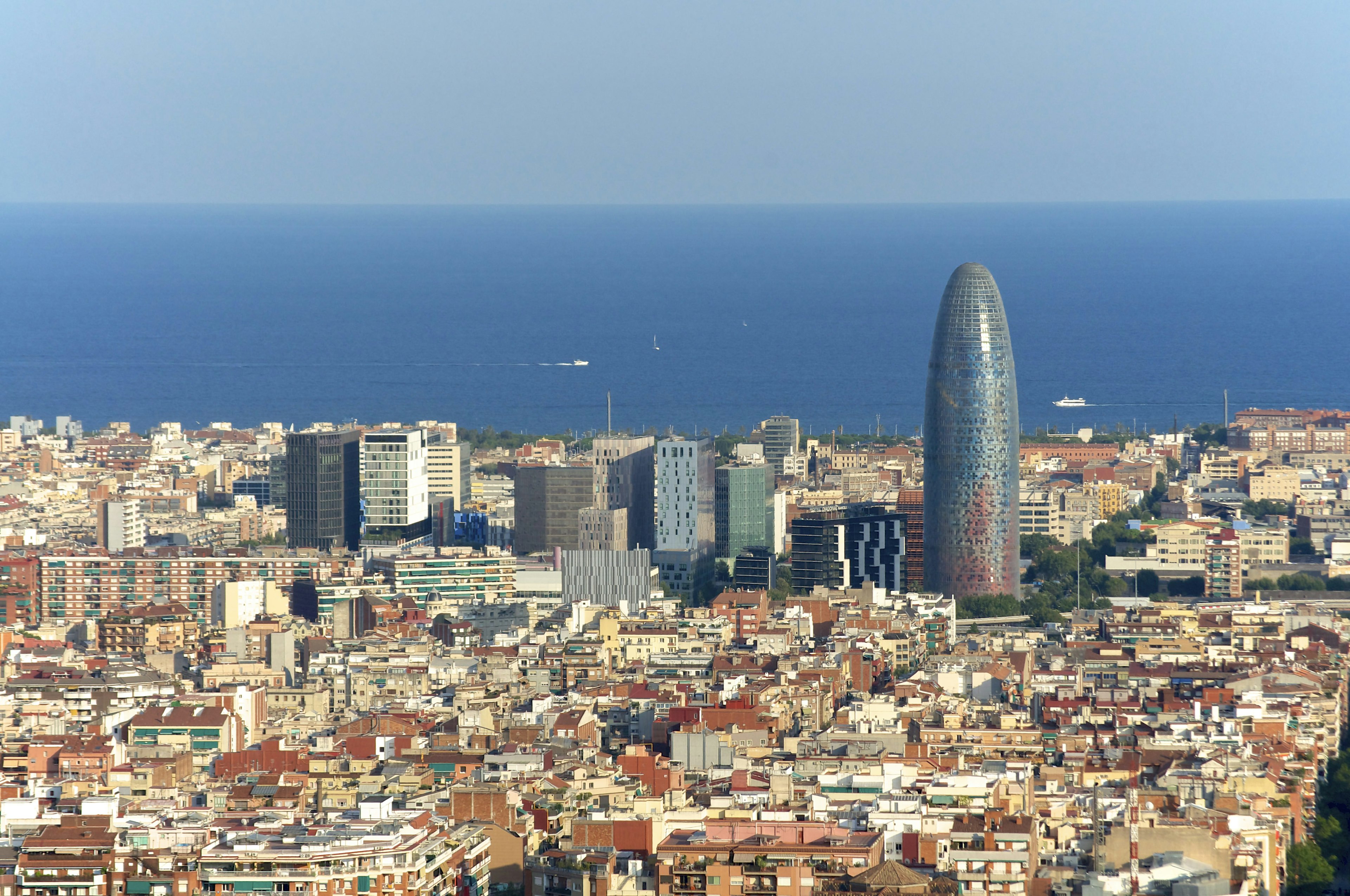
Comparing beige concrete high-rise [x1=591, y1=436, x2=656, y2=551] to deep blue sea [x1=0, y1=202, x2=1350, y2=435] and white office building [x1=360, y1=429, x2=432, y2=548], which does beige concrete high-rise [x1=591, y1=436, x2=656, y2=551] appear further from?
deep blue sea [x1=0, y1=202, x2=1350, y2=435]

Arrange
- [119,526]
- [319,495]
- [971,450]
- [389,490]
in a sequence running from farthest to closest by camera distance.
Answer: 1. [389,490]
2. [119,526]
3. [319,495]
4. [971,450]

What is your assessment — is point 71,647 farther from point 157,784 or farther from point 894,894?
point 894,894

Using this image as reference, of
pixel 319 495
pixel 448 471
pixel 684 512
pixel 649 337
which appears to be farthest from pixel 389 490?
pixel 649 337

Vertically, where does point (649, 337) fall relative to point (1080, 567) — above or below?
above

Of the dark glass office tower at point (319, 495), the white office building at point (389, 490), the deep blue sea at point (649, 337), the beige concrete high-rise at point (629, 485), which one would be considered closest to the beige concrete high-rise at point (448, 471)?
the white office building at point (389, 490)

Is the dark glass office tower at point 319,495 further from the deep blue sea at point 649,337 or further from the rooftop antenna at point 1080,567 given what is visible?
the deep blue sea at point 649,337

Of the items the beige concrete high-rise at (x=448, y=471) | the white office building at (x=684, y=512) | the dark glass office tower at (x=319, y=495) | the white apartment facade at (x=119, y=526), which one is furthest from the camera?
the beige concrete high-rise at (x=448, y=471)

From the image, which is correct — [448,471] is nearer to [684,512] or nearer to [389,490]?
[389,490]
